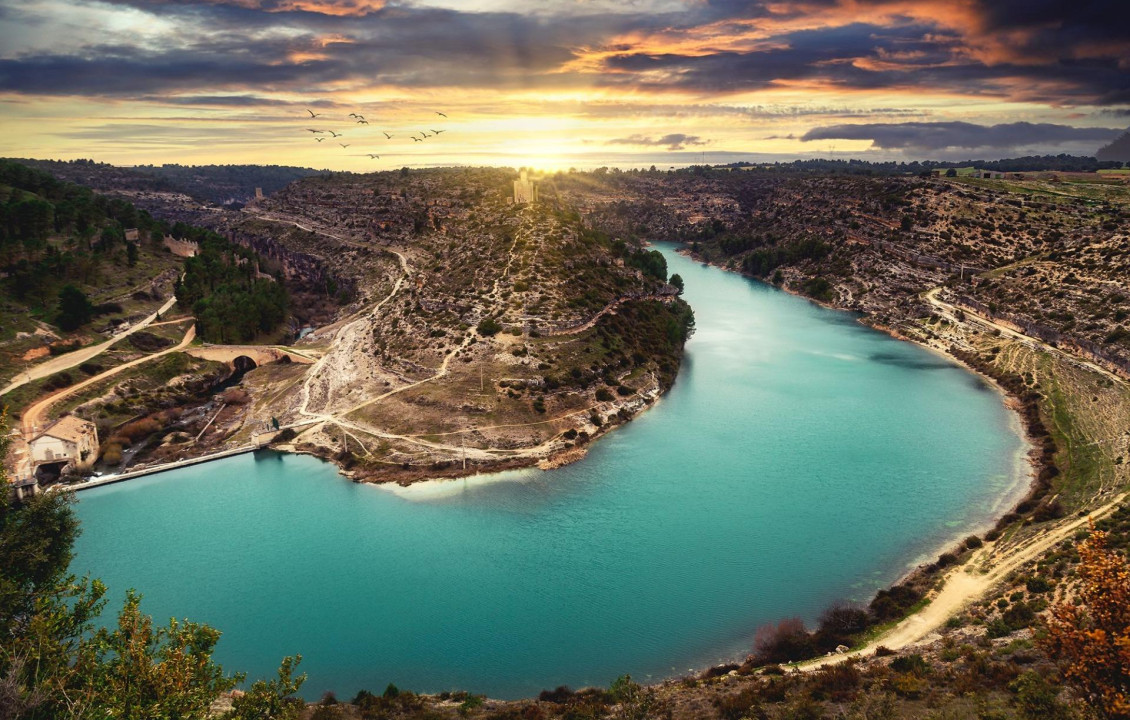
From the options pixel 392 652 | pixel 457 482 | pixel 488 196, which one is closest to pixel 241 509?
pixel 457 482

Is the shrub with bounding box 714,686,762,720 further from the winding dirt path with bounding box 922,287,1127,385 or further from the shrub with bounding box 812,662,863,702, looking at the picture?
the winding dirt path with bounding box 922,287,1127,385

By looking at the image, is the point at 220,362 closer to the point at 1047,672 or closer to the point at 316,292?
the point at 316,292

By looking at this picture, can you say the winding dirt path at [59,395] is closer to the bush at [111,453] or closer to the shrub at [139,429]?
the bush at [111,453]

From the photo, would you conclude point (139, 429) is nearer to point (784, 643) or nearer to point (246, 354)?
point (246, 354)

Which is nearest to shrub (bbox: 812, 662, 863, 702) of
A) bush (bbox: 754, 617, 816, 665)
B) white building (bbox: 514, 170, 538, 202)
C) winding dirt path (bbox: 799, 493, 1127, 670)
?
winding dirt path (bbox: 799, 493, 1127, 670)

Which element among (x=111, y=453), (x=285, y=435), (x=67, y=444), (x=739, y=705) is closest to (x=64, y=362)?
(x=111, y=453)

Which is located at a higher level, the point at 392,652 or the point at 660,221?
the point at 660,221
